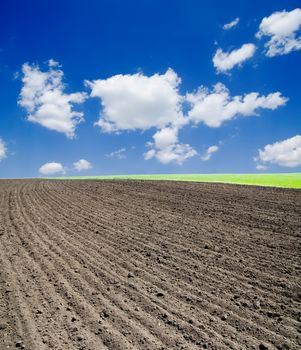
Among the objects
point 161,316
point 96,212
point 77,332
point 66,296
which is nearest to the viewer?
point 77,332

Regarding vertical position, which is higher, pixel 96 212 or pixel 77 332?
pixel 96 212

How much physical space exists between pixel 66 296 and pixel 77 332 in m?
1.53

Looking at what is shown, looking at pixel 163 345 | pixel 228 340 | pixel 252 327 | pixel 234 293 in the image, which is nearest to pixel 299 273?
pixel 234 293

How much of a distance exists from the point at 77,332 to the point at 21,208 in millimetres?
14622

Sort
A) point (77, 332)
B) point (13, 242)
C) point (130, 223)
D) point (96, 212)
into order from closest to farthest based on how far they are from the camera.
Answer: point (77, 332) < point (13, 242) < point (130, 223) < point (96, 212)

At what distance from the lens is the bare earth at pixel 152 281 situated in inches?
224

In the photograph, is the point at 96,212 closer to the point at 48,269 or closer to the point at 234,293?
the point at 48,269

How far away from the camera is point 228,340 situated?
5539 mm

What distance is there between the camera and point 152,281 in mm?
7941

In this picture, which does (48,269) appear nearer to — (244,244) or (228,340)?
(228,340)

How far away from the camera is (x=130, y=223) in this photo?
1409 cm

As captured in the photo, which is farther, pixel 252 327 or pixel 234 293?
pixel 234 293

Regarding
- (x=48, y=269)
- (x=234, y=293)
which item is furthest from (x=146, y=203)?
(x=234, y=293)

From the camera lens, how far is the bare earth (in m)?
5.70
